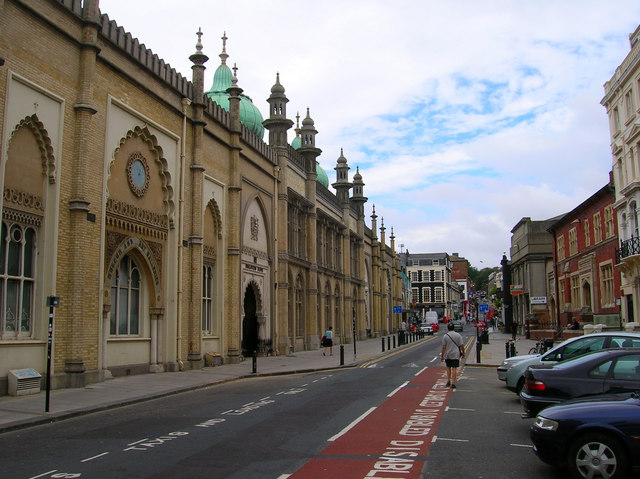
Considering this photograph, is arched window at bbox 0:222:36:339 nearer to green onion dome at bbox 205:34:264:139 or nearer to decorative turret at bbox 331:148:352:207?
green onion dome at bbox 205:34:264:139

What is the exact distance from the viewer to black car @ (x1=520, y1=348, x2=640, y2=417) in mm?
8680

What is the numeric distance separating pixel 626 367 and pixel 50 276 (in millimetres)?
13781

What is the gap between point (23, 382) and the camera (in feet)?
48.4

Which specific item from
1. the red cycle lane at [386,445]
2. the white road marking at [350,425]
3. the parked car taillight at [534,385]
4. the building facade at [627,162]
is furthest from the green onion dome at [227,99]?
the parked car taillight at [534,385]

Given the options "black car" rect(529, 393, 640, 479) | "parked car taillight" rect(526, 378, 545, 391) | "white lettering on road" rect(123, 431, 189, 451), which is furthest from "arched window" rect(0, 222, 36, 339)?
"black car" rect(529, 393, 640, 479)

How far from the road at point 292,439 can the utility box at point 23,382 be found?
301 centimetres

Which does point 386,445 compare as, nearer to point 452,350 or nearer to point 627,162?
point 452,350

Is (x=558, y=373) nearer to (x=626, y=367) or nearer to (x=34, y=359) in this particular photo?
(x=626, y=367)

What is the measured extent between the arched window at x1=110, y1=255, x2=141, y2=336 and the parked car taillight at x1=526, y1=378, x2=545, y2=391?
1420 cm

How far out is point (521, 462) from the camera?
26.1 feet

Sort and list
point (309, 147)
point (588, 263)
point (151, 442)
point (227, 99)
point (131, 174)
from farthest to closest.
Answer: point (588, 263) < point (309, 147) < point (227, 99) < point (131, 174) < point (151, 442)

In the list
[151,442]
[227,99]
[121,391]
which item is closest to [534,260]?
[227,99]

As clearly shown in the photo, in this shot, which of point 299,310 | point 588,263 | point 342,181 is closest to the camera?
point 299,310

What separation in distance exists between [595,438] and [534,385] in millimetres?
2512
